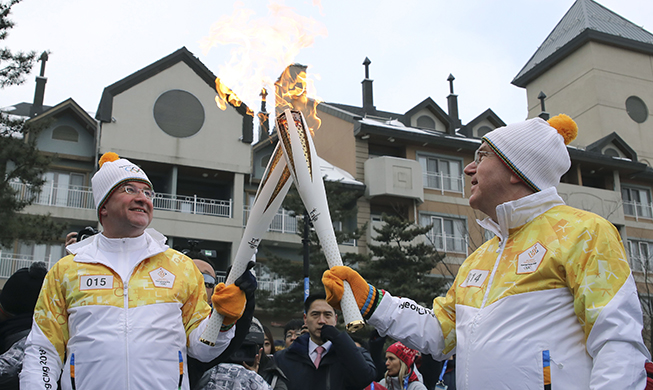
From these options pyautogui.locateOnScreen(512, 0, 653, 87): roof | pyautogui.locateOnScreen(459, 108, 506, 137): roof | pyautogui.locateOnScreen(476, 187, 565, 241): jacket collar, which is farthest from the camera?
pyautogui.locateOnScreen(512, 0, 653, 87): roof

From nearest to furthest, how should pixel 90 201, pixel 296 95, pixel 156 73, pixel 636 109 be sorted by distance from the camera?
pixel 296 95 < pixel 90 201 < pixel 156 73 < pixel 636 109

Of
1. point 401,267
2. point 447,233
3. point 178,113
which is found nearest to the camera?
point 401,267

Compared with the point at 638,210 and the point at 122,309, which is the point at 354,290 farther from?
Answer: the point at 638,210

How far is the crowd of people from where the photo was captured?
7.77ft

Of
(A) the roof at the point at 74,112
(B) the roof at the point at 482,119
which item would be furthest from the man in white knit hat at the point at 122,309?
(B) the roof at the point at 482,119

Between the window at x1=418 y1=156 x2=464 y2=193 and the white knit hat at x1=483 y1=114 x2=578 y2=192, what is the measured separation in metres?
20.3

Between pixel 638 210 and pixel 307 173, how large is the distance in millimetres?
26001

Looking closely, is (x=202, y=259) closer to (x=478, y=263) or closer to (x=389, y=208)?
(x=478, y=263)

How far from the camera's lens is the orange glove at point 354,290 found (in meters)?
2.98

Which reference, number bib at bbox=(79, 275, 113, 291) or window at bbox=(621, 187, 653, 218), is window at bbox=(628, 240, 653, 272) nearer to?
window at bbox=(621, 187, 653, 218)

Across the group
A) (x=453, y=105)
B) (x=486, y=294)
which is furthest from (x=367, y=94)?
(x=486, y=294)

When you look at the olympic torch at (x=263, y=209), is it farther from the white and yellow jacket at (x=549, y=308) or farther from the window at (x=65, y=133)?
the window at (x=65, y=133)

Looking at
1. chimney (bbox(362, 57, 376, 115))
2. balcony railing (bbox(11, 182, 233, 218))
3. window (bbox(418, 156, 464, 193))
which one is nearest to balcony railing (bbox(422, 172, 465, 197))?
window (bbox(418, 156, 464, 193))

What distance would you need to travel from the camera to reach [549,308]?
2.48 metres
